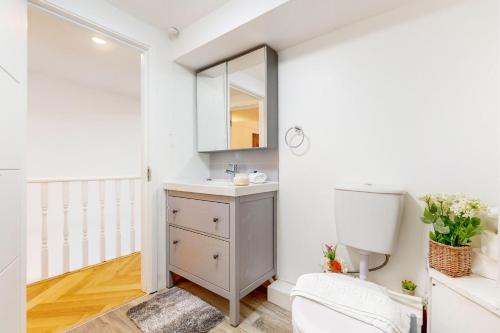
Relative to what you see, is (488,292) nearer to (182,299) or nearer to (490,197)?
(490,197)

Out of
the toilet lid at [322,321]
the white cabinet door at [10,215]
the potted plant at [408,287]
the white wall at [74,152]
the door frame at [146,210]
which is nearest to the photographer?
the toilet lid at [322,321]

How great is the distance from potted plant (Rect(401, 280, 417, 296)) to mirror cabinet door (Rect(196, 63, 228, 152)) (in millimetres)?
1537

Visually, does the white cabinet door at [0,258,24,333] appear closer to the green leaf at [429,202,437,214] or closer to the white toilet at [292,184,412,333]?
the white toilet at [292,184,412,333]

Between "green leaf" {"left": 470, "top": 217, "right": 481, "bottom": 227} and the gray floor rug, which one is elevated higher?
"green leaf" {"left": 470, "top": 217, "right": 481, "bottom": 227}

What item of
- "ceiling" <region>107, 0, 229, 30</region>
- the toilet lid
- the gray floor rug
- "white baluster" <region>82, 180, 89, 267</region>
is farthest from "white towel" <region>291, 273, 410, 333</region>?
"white baluster" <region>82, 180, 89, 267</region>

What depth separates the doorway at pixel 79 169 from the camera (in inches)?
69.1

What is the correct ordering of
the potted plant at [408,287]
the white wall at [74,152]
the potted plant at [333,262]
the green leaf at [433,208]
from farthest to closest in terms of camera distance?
the white wall at [74,152]
the potted plant at [333,262]
the potted plant at [408,287]
the green leaf at [433,208]

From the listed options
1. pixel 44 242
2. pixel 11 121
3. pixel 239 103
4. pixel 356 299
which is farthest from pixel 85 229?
pixel 356 299

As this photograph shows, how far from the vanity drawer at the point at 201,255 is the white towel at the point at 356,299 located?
1.91ft

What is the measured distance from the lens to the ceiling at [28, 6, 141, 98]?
174 cm

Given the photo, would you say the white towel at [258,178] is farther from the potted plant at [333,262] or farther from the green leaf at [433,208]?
the green leaf at [433,208]

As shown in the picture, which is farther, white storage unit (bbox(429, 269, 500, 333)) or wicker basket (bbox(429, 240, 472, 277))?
wicker basket (bbox(429, 240, 472, 277))

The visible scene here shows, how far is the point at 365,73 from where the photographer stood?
1.42 meters

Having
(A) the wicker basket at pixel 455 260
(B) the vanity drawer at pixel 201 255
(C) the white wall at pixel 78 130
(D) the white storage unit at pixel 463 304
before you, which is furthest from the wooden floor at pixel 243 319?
(C) the white wall at pixel 78 130
